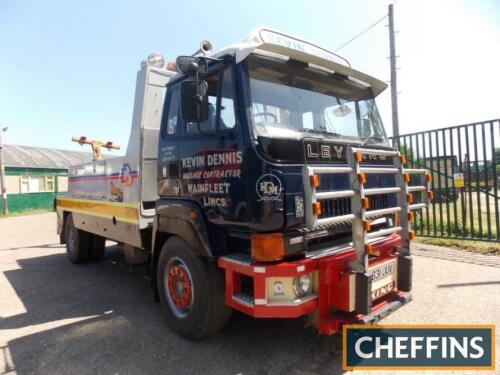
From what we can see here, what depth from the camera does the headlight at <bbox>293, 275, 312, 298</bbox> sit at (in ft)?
8.68

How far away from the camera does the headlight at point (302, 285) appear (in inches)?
104

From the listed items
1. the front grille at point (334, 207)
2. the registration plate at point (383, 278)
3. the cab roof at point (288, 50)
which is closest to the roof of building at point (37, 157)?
the cab roof at point (288, 50)

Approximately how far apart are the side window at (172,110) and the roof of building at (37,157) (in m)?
25.5

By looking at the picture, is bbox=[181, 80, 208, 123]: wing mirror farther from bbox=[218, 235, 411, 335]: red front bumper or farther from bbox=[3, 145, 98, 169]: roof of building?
bbox=[3, 145, 98, 169]: roof of building

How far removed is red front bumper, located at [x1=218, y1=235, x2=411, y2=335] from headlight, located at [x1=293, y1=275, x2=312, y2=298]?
40mm

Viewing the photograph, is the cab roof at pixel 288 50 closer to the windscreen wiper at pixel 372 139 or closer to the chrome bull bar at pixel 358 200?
the windscreen wiper at pixel 372 139

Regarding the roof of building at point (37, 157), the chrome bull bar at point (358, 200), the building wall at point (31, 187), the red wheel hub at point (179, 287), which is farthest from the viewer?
the roof of building at point (37, 157)

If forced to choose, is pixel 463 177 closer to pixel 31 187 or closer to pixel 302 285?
pixel 302 285

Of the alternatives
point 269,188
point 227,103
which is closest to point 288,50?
point 227,103

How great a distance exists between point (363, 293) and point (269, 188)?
1096 millimetres

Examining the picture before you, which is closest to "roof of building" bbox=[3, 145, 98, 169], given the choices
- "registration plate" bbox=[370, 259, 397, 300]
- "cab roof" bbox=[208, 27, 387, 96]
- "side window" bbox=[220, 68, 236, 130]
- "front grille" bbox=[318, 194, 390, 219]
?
"side window" bbox=[220, 68, 236, 130]

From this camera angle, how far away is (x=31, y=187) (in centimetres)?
2495

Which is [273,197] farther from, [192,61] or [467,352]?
[467,352]

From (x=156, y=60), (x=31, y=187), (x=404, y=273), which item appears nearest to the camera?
(x=404, y=273)
